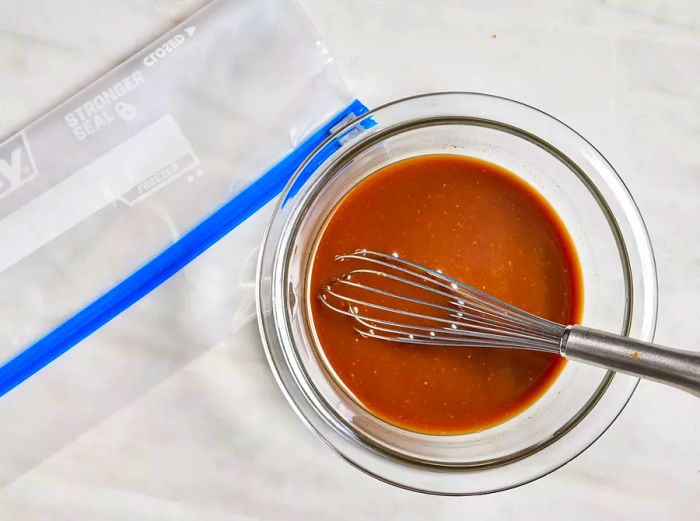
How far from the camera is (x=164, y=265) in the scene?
0.98 metres

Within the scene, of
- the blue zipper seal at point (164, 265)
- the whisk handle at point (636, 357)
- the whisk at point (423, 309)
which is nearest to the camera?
the whisk handle at point (636, 357)

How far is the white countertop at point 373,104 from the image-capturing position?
989mm

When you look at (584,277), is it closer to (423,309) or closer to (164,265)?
(423,309)

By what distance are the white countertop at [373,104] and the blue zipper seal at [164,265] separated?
0.37 feet

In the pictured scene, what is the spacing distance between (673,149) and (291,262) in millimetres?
577

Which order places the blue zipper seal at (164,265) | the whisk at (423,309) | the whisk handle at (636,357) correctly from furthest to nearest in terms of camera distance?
the blue zipper seal at (164,265) < the whisk at (423,309) < the whisk handle at (636,357)

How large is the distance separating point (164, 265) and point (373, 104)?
0.37m

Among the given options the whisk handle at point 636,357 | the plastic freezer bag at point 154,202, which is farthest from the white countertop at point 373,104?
the whisk handle at point 636,357

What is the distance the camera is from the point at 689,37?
3.35 feet

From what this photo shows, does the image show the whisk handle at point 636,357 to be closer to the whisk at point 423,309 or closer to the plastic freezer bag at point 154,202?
the whisk at point 423,309

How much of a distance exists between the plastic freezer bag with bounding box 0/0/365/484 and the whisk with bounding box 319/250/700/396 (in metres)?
0.16

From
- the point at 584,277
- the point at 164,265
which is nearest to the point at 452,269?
the point at 584,277

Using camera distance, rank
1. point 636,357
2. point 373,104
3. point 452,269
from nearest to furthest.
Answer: point 636,357 → point 452,269 → point 373,104

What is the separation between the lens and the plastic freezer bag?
974 mm
